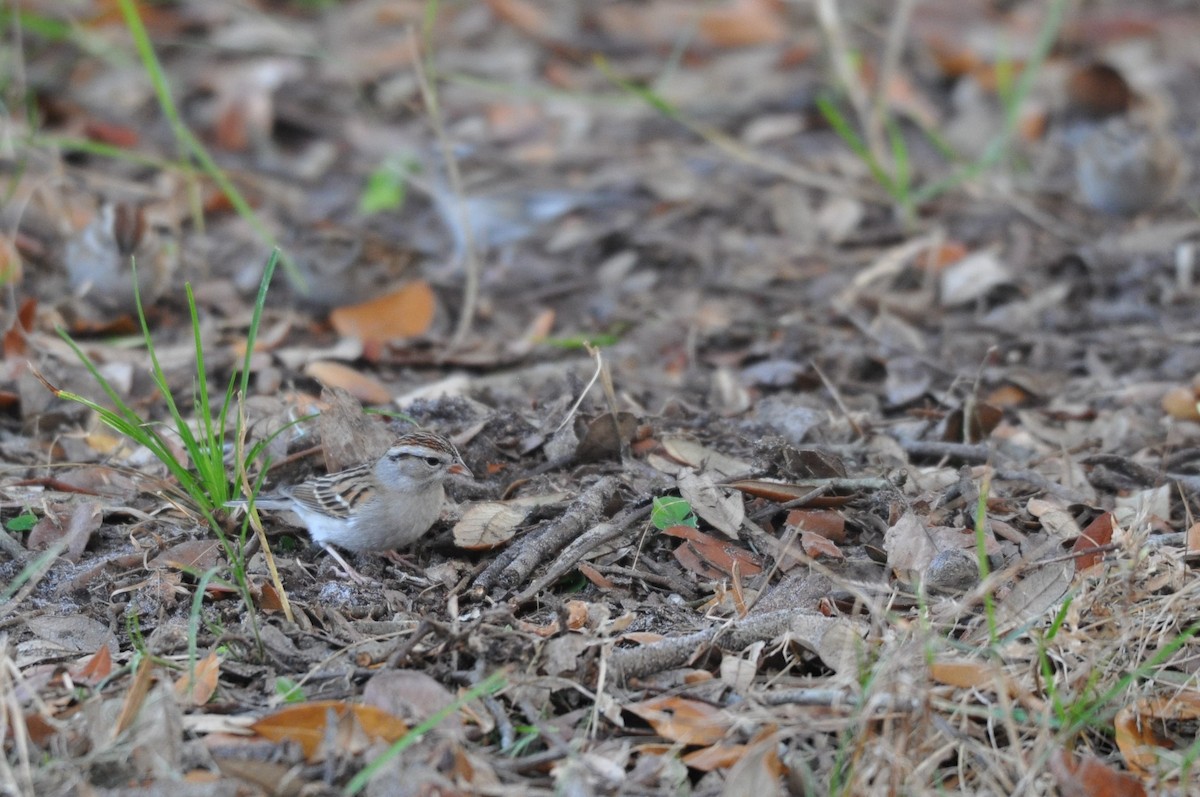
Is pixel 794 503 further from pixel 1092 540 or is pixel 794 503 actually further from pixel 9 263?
pixel 9 263

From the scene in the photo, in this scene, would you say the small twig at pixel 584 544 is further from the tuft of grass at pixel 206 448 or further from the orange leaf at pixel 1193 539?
the orange leaf at pixel 1193 539

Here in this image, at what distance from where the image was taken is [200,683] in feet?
11.2

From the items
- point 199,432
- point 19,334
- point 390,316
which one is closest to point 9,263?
point 19,334

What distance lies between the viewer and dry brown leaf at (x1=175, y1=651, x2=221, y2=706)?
3367 mm

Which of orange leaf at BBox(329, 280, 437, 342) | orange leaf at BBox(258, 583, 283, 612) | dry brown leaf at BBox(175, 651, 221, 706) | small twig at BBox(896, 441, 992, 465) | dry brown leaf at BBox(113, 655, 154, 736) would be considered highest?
dry brown leaf at BBox(113, 655, 154, 736)

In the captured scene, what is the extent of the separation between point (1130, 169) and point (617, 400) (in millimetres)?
4017

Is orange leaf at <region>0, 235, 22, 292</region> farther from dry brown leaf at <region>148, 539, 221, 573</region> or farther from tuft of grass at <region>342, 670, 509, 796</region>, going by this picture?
tuft of grass at <region>342, 670, 509, 796</region>

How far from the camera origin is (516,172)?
28.7ft

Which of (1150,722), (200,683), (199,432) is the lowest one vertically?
(1150,722)

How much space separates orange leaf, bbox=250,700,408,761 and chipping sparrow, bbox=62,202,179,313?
341cm

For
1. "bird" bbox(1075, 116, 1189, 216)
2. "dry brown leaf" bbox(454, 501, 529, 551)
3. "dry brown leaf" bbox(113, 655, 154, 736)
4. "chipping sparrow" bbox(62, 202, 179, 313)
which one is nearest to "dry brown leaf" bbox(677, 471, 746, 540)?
"dry brown leaf" bbox(454, 501, 529, 551)

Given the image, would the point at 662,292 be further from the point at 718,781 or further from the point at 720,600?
the point at 718,781

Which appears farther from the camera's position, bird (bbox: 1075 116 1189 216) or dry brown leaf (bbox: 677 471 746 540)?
bird (bbox: 1075 116 1189 216)

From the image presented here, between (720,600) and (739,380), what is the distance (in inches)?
85.1
